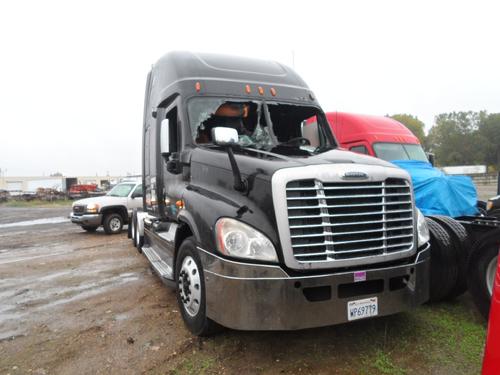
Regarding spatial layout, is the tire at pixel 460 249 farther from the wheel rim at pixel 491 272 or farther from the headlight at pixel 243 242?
the headlight at pixel 243 242

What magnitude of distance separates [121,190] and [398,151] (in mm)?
9620

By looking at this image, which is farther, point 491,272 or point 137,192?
point 137,192

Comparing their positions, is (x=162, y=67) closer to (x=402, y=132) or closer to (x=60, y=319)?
(x=60, y=319)

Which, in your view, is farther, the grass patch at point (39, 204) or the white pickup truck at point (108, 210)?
the grass patch at point (39, 204)

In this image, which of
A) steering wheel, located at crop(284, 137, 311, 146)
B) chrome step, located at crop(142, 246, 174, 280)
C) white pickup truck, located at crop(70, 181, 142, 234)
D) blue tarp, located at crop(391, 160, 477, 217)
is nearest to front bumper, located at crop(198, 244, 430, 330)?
chrome step, located at crop(142, 246, 174, 280)

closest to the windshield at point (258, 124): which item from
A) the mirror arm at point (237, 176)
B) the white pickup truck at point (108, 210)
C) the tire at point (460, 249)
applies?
the mirror arm at point (237, 176)

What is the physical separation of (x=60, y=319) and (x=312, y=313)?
335 centimetres

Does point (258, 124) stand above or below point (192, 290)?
above

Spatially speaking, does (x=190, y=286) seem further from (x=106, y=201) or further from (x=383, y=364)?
(x=106, y=201)

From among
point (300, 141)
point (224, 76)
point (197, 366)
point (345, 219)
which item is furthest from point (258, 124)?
point (197, 366)

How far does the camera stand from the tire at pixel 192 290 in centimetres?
377

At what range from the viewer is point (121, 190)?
14.3m

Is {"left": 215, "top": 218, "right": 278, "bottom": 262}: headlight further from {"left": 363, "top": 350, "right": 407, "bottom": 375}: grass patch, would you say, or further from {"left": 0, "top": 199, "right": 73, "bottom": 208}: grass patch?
{"left": 0, "top": 199, "right": 73, "bottom": 208}: grass patch

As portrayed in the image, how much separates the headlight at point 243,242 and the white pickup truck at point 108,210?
1026cm
